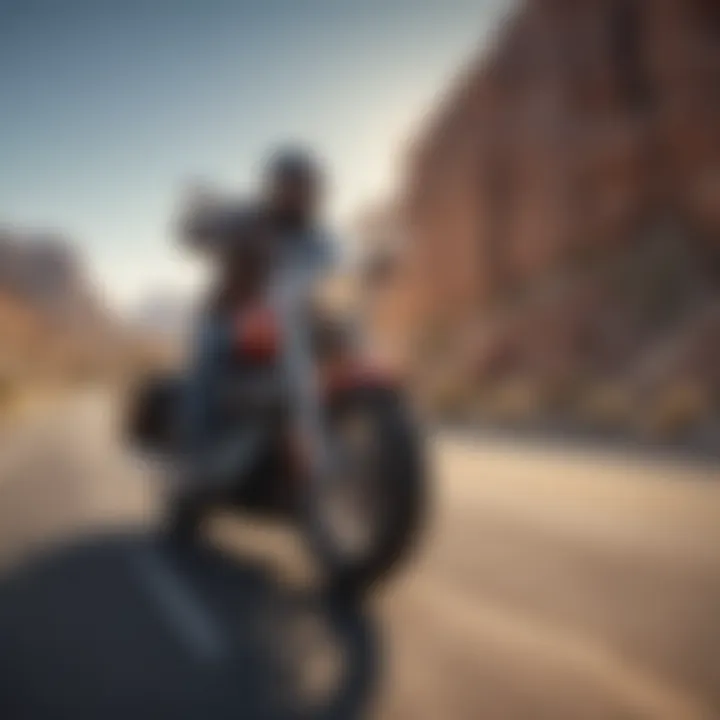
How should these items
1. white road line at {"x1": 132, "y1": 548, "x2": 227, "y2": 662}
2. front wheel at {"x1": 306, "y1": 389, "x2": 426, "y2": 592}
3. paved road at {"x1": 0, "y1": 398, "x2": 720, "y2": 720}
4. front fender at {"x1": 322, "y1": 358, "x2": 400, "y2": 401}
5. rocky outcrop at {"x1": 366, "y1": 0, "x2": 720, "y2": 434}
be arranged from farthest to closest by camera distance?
rocky outcrop at {"x1": 366, "y1": 0, "x2": 720, "y2": 434}, front fender at {"x1": 322, "y1": 358, "x2": 400, "y2": 401}, front wheel at {"x1": 306, "y1": 389, "x2": 426, "y2": 592}, white road line at {"x1": 132, "y1": 548, "x2": 227, "y2": 662}, paved road at {"x1": 0, "y1": 398, "x2": 720, "y2": 720}

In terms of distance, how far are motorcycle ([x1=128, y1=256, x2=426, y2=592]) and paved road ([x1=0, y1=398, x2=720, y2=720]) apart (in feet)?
0.99

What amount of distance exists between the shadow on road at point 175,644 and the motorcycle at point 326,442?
33cm

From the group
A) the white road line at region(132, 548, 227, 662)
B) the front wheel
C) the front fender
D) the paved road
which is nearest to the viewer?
the paved road

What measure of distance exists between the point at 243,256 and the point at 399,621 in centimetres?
216

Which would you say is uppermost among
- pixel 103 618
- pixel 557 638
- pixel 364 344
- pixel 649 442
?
pixel 364 344

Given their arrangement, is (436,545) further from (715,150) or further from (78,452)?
(715,150)

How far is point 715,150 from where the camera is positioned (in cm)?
3378

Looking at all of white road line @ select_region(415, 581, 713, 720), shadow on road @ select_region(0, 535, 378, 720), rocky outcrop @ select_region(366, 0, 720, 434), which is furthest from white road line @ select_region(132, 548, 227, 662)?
rocky outcrop @ select_region(366, 0, 720, 434)

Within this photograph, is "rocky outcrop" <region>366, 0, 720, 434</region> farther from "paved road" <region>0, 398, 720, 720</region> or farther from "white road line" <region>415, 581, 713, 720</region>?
"white road line" <region>415, 581, 713, 720</region>

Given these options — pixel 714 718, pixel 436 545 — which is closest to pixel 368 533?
pixel 436 545

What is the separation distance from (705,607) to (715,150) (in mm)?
33248

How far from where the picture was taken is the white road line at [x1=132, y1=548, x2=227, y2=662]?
3645 mm

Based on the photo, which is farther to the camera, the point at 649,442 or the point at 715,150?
the point at 715,150

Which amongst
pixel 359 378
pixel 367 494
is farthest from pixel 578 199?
pixel 367 494
